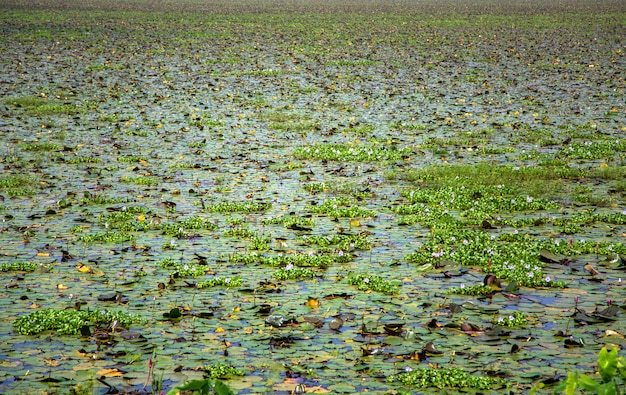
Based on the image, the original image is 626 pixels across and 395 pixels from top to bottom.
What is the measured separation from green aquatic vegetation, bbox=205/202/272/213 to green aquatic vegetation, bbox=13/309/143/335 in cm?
439

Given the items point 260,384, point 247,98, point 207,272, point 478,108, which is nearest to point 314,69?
point 247,98

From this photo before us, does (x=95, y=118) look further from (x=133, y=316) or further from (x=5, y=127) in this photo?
(x=133, y=316)

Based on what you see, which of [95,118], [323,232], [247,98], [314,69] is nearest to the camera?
[323,232]

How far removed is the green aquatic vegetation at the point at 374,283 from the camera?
930cm

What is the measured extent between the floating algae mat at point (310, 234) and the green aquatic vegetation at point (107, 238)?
0.11ft

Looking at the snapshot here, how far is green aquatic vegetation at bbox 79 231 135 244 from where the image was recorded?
11.1m

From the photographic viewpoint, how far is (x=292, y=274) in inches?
384

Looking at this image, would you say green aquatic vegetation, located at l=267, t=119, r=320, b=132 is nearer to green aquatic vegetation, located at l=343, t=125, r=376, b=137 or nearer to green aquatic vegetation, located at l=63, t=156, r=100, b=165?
green aquatic vegetation, located at l=343, t=125, r=376, b=137

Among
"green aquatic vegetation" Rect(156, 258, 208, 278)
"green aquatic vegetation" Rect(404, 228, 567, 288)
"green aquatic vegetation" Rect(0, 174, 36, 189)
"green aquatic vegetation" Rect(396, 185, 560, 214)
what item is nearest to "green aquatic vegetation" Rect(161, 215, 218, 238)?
"green aquatic vegetation" Rect(156, 258, 208, 278)

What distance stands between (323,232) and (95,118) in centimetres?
1153

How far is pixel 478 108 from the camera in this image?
22719 mm

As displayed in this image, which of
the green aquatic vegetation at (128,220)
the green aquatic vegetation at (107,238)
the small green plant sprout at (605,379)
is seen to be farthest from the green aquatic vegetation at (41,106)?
the small green plant sprout at (605,379)

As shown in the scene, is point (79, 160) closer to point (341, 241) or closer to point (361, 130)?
point (361, 130)

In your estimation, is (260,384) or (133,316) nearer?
(260,384)
